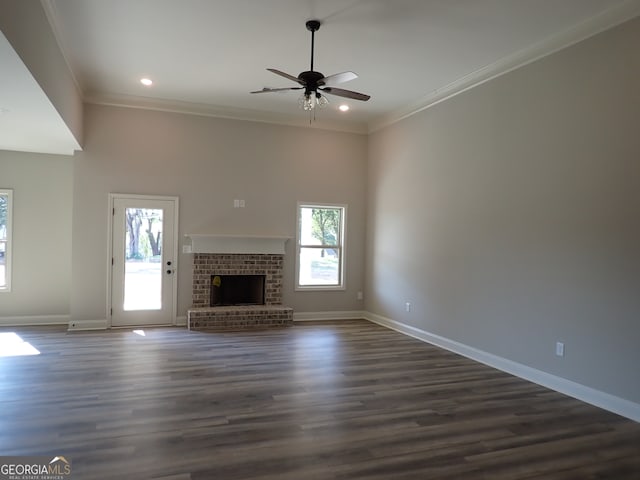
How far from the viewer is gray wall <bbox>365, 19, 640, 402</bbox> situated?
3475 mm

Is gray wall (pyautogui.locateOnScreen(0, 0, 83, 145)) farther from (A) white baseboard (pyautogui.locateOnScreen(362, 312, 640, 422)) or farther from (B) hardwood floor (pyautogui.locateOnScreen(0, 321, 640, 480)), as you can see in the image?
(A) white baseboard (pyautogui.locateOnScreen(362, 312, 640, 422))

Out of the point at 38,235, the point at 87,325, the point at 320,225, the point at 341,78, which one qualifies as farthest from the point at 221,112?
the point at 87,325

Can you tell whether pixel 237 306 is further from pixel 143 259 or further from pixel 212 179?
pixel 212 179

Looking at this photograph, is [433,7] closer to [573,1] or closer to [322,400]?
[573,1]

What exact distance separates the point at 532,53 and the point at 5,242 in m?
7.39

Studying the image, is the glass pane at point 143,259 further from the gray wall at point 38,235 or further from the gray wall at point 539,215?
the gray wall at point 539,215

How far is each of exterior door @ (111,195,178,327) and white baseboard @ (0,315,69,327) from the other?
3.45 ft

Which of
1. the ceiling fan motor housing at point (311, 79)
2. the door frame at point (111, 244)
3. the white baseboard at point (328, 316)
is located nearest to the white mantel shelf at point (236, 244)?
the door frame at point (111, 244)

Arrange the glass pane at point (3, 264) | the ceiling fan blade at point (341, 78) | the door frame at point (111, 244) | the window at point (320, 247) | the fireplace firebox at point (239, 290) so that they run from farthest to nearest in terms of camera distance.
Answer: the window at point (320, 247) → the fireplace firebox at point (239, 290) → the glass pane at point (3, 264) → the door frame at point (111, 244) → the ceiling fan blade at point (341, 78)

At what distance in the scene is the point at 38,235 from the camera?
654 centimetres

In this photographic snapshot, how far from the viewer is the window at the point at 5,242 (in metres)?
6.39

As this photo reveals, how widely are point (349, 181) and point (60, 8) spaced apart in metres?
4.71

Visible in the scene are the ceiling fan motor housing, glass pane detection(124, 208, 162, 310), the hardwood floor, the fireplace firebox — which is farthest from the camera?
the fireplace firebox

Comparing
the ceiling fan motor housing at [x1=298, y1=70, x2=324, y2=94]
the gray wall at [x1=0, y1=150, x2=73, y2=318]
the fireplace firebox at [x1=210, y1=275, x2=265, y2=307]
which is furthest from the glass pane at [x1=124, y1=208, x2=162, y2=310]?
the ceiling fan motor housing at [x1=298, y1=70, x2=324, y2=94]
